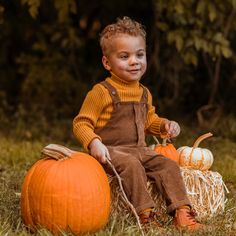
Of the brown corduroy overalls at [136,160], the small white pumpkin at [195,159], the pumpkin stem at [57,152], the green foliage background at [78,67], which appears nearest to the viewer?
the pumpkin stem at [57,152]

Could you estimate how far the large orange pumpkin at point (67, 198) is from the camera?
3.38m

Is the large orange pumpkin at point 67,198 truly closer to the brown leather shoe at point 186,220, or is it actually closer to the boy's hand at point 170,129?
the brown leather shoe at point 186,220

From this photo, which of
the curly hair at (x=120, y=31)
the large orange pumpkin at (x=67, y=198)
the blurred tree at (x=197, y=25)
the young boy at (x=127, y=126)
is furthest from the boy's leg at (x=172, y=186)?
the blurred tree at (x=197, y=25)

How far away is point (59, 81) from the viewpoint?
9258 mm

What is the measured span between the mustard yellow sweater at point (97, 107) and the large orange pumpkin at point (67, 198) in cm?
25

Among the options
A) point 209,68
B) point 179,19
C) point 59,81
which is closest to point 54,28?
point 59,81

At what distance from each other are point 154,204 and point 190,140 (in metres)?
3.15

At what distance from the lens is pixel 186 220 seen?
3.65m

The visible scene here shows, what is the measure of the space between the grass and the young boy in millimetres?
166

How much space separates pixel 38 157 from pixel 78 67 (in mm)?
4143

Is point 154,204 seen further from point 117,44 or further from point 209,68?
point 209,68

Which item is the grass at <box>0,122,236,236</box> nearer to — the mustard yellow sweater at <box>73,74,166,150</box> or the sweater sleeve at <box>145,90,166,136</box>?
the mustard yellow sweater at <box>73,74,166,150</box>

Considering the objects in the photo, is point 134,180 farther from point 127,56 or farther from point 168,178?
point 127,56

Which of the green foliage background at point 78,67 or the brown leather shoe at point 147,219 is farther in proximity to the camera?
the green foliage background at point 78,67
